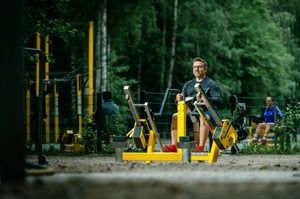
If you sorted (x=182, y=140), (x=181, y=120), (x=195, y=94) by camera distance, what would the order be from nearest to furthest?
(x=182, y=140) → (x=181, y=120) → (x=195, y=94)

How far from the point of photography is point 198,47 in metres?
44.6

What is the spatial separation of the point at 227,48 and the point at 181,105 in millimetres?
31389

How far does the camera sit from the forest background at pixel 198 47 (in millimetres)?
39375

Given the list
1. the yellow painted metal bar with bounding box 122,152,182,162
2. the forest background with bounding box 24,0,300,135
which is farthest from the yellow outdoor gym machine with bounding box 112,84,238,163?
the forest background with bounding box 24,0,300,135

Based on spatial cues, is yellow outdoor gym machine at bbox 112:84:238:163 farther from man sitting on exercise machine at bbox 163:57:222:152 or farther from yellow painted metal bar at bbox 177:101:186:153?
man sitting on exercise machine at bbox 163:57:222:152

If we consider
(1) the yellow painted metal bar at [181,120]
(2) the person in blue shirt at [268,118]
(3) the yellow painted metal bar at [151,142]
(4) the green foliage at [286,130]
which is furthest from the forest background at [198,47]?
(1) the yellow painted metal bar at [181,120]

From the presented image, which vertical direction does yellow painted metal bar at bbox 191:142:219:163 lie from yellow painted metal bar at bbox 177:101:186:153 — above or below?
below

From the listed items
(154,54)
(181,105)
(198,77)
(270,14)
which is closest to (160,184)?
(181,105)

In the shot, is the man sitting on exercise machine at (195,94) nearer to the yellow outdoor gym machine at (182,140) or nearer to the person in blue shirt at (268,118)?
the yellow outdoor gym machine at (182,140)

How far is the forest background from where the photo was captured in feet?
129

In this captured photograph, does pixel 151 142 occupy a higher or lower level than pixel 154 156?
higher

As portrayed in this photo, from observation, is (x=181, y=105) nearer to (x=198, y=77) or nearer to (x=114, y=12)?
(x=198, y=77)

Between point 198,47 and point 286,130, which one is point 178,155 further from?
point 198,47

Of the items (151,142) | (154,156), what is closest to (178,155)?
(154,156)
